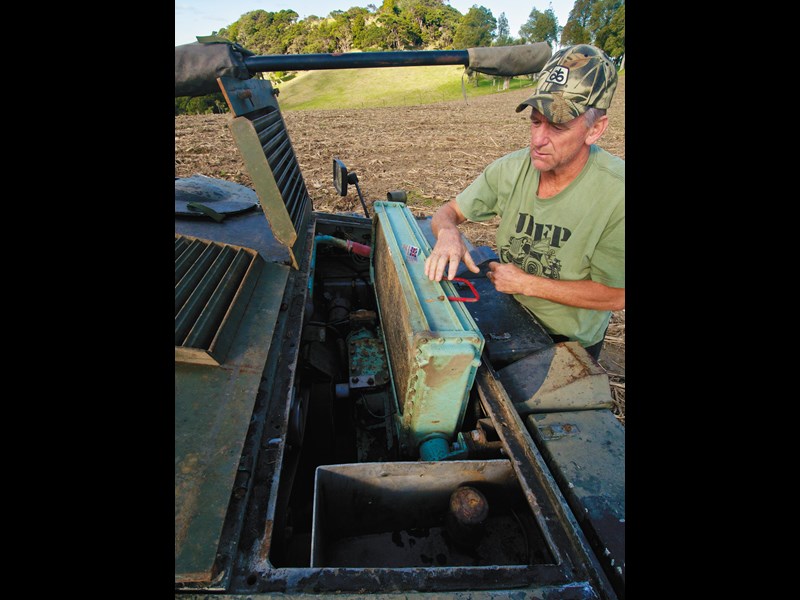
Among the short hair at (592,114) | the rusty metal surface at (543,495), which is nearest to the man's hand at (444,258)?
the rusty metal surface at (543,495)

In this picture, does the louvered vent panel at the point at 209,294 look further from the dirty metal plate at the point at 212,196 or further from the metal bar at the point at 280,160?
the dirty metal plate at the point at 212,196

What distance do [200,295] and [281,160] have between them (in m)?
1.25

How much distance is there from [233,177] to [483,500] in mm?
11298

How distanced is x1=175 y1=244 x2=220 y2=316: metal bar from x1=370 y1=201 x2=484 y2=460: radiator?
1.04 m

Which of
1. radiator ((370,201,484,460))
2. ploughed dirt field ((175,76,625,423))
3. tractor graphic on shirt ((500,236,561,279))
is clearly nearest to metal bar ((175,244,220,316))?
radiator ((370,201,484,460))

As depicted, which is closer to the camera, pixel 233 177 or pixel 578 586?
pixel 578 586

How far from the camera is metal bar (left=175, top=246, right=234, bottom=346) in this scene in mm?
1740

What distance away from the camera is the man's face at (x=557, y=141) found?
6.84 feet

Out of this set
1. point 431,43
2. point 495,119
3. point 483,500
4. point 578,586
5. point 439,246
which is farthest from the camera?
point 431,43

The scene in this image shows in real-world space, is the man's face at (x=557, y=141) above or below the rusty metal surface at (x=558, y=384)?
above

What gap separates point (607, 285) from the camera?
2.29 m

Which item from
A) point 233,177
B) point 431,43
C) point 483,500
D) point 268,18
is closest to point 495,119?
point 233,177

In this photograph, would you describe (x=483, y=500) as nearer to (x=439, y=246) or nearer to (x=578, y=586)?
(x=578, y=586)

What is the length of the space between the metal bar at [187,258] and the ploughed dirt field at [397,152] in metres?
3.76
